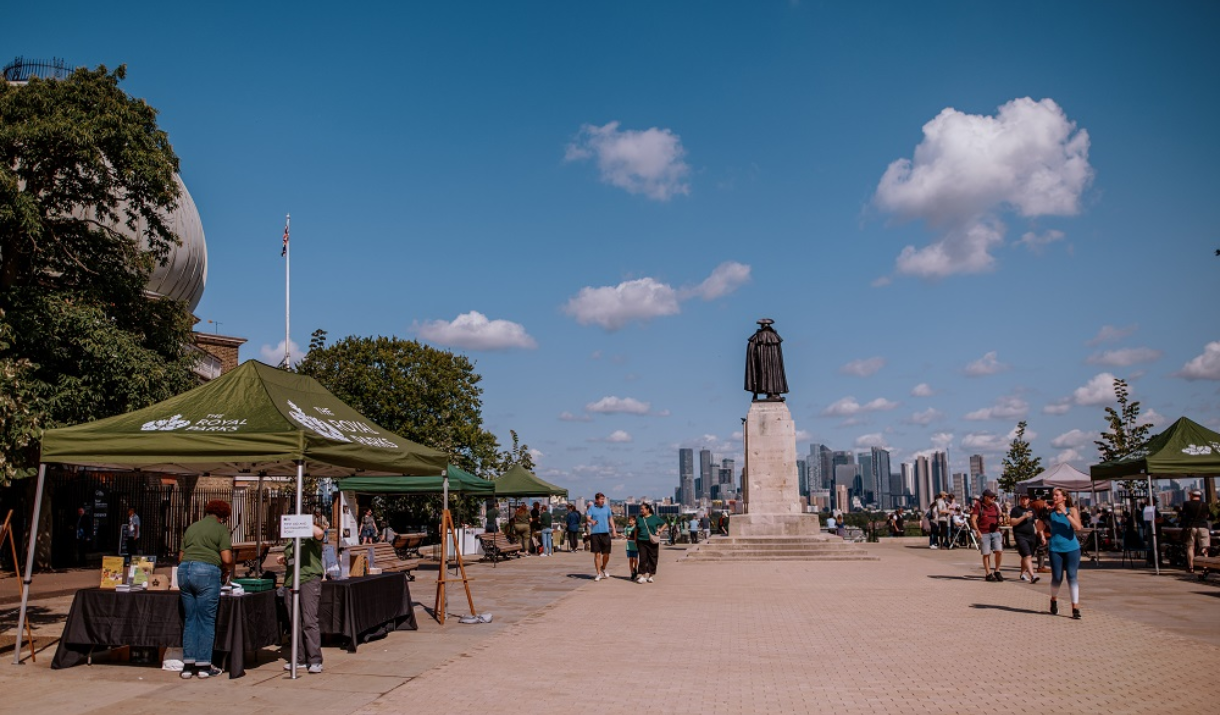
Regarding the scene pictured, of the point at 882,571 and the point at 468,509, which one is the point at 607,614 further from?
the point at 468,509

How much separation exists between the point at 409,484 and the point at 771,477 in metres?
Answer: 12.7

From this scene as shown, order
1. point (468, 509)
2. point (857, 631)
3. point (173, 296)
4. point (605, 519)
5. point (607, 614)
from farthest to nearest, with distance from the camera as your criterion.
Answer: point (468, 509) < point (173, 296) < point (605, 519) < point (607, 614) < point (857, 631)

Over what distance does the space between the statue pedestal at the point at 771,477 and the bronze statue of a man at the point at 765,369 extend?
2.03 feet

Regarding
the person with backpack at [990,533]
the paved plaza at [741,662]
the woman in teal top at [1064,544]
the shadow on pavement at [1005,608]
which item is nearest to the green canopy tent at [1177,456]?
the paved plaza at [741,662]

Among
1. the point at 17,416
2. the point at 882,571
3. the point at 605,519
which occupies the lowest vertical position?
the point at 882,571

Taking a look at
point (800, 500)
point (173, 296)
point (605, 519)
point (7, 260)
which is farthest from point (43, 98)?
point (800, 500)

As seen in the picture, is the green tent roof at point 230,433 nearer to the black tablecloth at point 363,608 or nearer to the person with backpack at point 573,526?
the black tablecloth at point 363,608

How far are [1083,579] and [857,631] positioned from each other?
30.8 ft

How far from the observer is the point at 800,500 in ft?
98.1

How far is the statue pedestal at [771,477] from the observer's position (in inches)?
1125

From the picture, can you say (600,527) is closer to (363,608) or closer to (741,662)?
(363,608)

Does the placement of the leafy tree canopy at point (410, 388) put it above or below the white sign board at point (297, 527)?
above

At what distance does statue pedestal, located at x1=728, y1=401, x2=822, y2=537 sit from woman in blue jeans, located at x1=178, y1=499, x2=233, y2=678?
21.2m

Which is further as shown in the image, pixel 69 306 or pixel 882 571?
pixel 882 571
